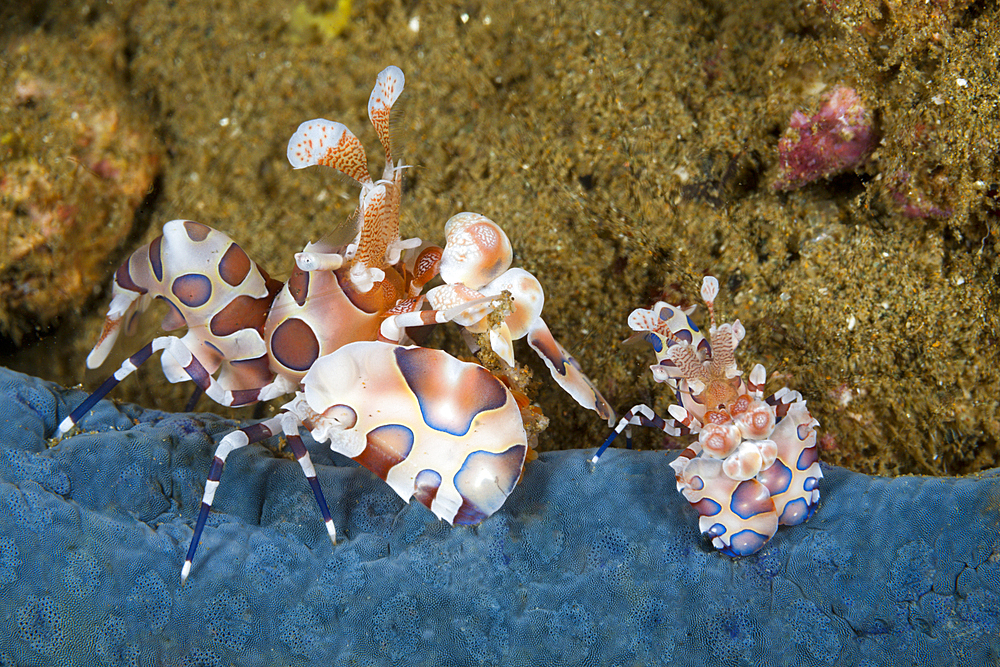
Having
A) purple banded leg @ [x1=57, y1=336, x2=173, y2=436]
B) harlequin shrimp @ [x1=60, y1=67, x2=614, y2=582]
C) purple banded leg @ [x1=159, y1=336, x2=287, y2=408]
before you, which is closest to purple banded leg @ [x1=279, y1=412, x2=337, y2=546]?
harlequin shrimp @ [x1=60, y1=67, x2=614, y2=582]

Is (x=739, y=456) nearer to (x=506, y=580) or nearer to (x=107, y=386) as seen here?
(x=506, y=580)

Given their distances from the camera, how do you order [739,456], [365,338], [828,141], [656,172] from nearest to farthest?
1. [739,456]
2. [365,338]
3. [828,141]
4. [656,172]

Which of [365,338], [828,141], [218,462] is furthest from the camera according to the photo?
[828,141]

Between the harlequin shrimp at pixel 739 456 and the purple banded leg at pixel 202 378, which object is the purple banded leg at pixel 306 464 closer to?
the purple banded leg at pixel 202 378

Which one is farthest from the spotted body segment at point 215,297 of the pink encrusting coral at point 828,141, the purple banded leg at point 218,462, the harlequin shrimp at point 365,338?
the pink encrusting coral at point 828,141

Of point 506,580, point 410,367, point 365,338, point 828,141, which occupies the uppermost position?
point 828,141

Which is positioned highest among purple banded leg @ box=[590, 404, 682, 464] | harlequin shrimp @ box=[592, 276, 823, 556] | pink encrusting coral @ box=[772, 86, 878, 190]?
pink encrusting coral @ box=[772, 86, 878, 190]

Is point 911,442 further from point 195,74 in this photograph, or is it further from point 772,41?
point 195,74

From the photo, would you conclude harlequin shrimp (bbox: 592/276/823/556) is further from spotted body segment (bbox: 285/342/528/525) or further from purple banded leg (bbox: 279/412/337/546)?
purple banded leg (bbox: 279/412/337/546)

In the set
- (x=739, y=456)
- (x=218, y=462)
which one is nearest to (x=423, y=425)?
(x=218, y=462)
